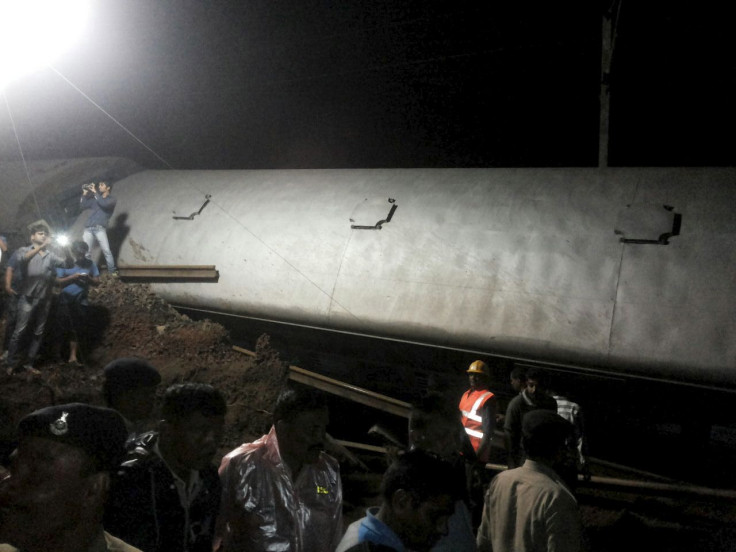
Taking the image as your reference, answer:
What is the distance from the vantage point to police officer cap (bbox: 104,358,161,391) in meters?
3.01

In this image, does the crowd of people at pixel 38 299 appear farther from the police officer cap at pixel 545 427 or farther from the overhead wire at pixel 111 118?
the overhead wire at pixel 111 118

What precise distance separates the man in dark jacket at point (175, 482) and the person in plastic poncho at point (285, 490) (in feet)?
0.57

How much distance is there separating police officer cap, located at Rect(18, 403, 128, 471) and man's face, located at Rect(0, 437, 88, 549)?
0.9 inches

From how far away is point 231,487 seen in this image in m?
2.47

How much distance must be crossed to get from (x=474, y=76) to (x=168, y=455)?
8303mm

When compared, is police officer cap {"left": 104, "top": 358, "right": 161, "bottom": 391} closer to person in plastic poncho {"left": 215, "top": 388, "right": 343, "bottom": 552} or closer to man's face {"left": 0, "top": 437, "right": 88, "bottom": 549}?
person in plastic poncho {"left": 215, "top": 388, "right": 343, "bottom": 552}

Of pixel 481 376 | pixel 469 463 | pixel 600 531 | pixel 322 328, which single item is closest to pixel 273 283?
pixel 322 328

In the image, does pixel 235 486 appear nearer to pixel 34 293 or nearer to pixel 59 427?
pixel 59 427

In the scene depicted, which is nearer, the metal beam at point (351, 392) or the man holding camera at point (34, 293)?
the man holding camera at point (34, 293)

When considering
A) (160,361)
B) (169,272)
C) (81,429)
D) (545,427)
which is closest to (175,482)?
(81,429)

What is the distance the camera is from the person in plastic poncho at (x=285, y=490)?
95.7 inches

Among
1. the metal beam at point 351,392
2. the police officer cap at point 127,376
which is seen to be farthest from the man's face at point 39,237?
the metal beam at point 351,392

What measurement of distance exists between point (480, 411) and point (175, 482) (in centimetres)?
352

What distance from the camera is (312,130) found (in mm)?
11578
